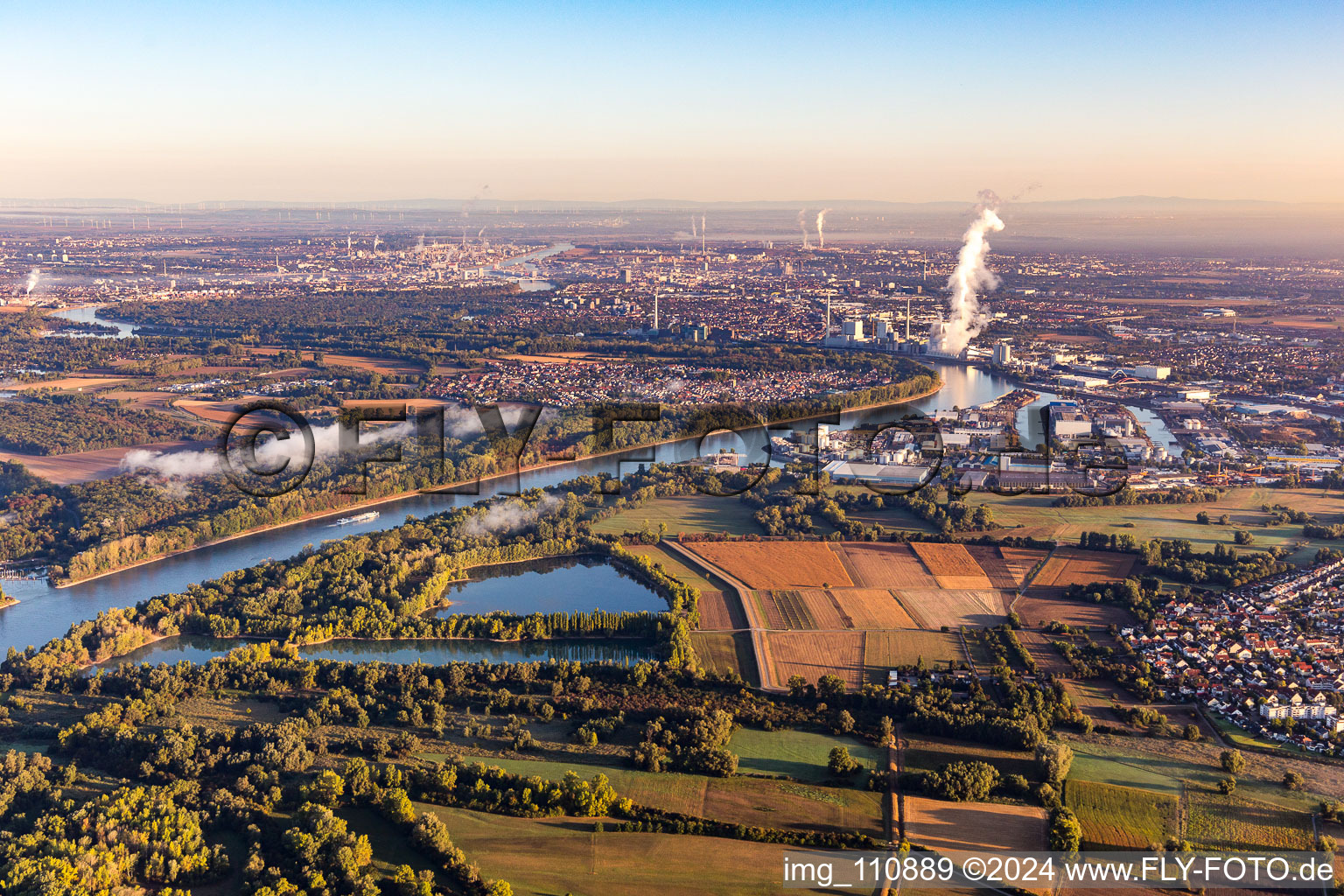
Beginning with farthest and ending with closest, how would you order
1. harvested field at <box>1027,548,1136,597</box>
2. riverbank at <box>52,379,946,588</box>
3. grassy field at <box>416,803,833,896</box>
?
riverbank at <box>52,379,946,588</box> < harvested field at <box>1027,548,1136,597</box> < grassy field at <box>416,803,833,896</box>

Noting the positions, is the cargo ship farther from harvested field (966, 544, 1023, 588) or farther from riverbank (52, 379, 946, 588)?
harvested field (966, 544, 1023, 588)

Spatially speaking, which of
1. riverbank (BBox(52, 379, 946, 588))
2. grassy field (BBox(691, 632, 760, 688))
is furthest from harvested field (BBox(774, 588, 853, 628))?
riverbank (BBox(52, 379, 946, 588))

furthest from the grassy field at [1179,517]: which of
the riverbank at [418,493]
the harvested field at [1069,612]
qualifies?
the riverbank at [418,493]

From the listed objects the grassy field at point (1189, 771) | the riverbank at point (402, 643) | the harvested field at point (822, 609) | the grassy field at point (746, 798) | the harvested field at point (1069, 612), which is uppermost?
the harvested field at point (1069, 612)

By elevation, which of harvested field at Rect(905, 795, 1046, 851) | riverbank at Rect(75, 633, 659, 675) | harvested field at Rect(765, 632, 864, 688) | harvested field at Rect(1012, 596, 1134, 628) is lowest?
riverbank at Rect(75, 633, 659, 675)

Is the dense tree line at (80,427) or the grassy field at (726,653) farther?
the dense tree line at (80,427)

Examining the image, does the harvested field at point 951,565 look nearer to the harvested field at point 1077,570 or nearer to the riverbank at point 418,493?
the harvested field at point 1077,570

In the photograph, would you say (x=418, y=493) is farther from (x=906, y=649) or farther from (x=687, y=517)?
(x=906, y=649)
